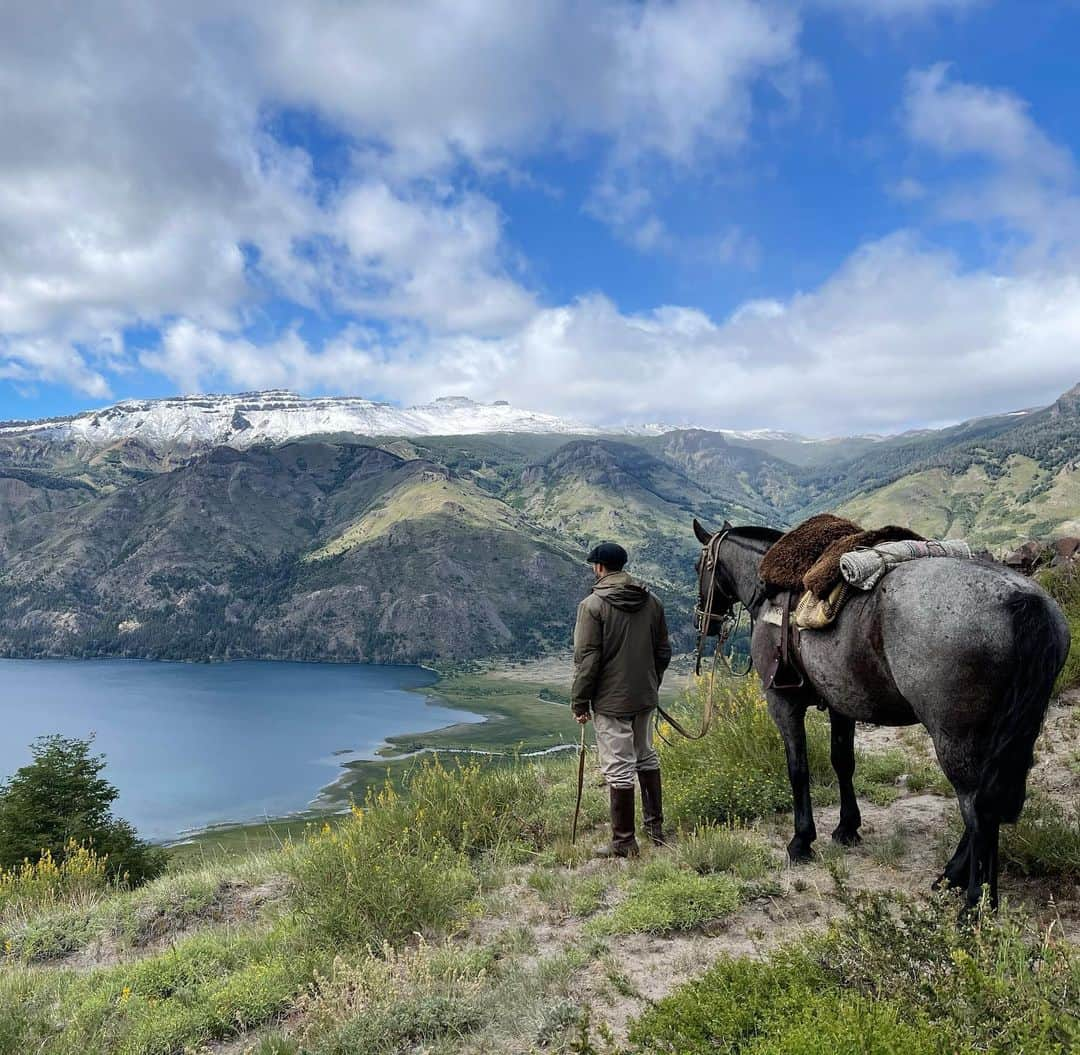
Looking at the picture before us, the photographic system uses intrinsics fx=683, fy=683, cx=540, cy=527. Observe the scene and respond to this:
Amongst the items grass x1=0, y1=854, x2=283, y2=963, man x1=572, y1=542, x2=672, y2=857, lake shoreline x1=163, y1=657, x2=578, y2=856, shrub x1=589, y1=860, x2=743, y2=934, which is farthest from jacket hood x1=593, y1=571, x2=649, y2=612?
lake shoreline x1=163, y1=657, x2=578, y2=856

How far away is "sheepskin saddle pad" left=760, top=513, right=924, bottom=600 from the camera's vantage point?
5320 mm

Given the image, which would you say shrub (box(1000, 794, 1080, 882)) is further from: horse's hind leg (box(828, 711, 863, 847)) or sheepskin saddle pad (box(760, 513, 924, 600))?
sheepskin saddle pad (box(760, 513, 924, 600))

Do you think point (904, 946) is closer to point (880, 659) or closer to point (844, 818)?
point (880, 659)

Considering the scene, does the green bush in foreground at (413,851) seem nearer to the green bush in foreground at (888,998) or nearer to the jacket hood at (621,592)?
the green bush in foreground at (888,998)

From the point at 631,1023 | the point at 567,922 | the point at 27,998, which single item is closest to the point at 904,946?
the point at 631,1023

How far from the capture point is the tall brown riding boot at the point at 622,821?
→ 21.1 ft

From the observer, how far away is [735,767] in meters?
7.39

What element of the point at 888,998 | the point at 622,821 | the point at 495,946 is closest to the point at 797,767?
the point at 622,821

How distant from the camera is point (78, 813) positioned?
2897 cm

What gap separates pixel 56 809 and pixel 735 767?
1332 inches

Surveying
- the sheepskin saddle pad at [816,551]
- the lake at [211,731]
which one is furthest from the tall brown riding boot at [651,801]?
the lake at [211,731]

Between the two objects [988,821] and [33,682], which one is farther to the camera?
[33,682]

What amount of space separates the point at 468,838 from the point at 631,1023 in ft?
13.5

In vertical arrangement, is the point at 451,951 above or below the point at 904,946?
below
